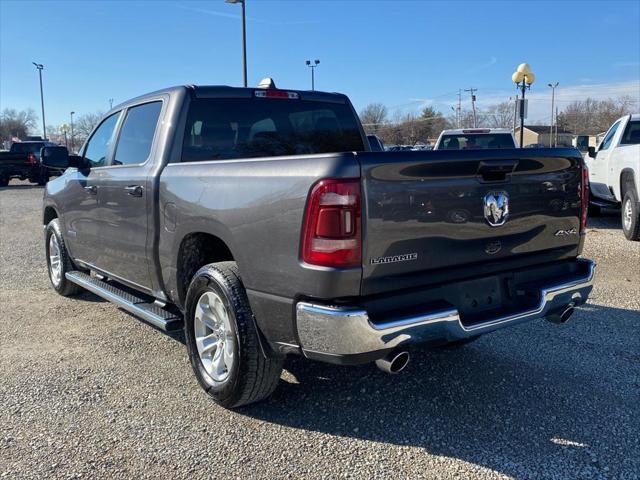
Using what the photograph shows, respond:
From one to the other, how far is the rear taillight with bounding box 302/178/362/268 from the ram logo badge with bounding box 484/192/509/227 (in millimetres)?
862

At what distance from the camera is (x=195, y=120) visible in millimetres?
4055

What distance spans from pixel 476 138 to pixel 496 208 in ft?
30.5

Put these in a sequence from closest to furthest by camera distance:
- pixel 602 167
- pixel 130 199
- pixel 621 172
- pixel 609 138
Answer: pixel 130 199, pixel 621 172, pixel 602 167, pixel 609 138

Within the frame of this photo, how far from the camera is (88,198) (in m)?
4.97

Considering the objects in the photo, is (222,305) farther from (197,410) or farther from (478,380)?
(478,380)

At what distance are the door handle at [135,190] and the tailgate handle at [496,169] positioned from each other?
91.2 inches

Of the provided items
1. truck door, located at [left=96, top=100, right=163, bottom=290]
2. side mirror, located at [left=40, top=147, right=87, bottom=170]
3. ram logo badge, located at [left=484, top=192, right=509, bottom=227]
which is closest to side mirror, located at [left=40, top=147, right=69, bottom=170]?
side mirror, located at [left=40, top=147, right=87, bottom=170]

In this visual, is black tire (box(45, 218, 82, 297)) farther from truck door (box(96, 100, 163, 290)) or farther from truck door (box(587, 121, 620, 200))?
truck door (box(587, 121, 620, 200))

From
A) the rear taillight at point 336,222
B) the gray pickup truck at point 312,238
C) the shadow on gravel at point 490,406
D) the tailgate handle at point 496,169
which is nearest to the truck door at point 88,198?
the gray pickup truck at point 312,238

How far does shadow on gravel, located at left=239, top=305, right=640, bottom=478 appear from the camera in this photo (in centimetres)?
293

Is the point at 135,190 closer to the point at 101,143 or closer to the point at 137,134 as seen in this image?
the point at 137,134

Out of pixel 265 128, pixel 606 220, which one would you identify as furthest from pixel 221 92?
pixel 606 220

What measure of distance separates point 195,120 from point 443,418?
2593 millimetres

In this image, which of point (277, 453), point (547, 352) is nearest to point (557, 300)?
point (547, 352)
